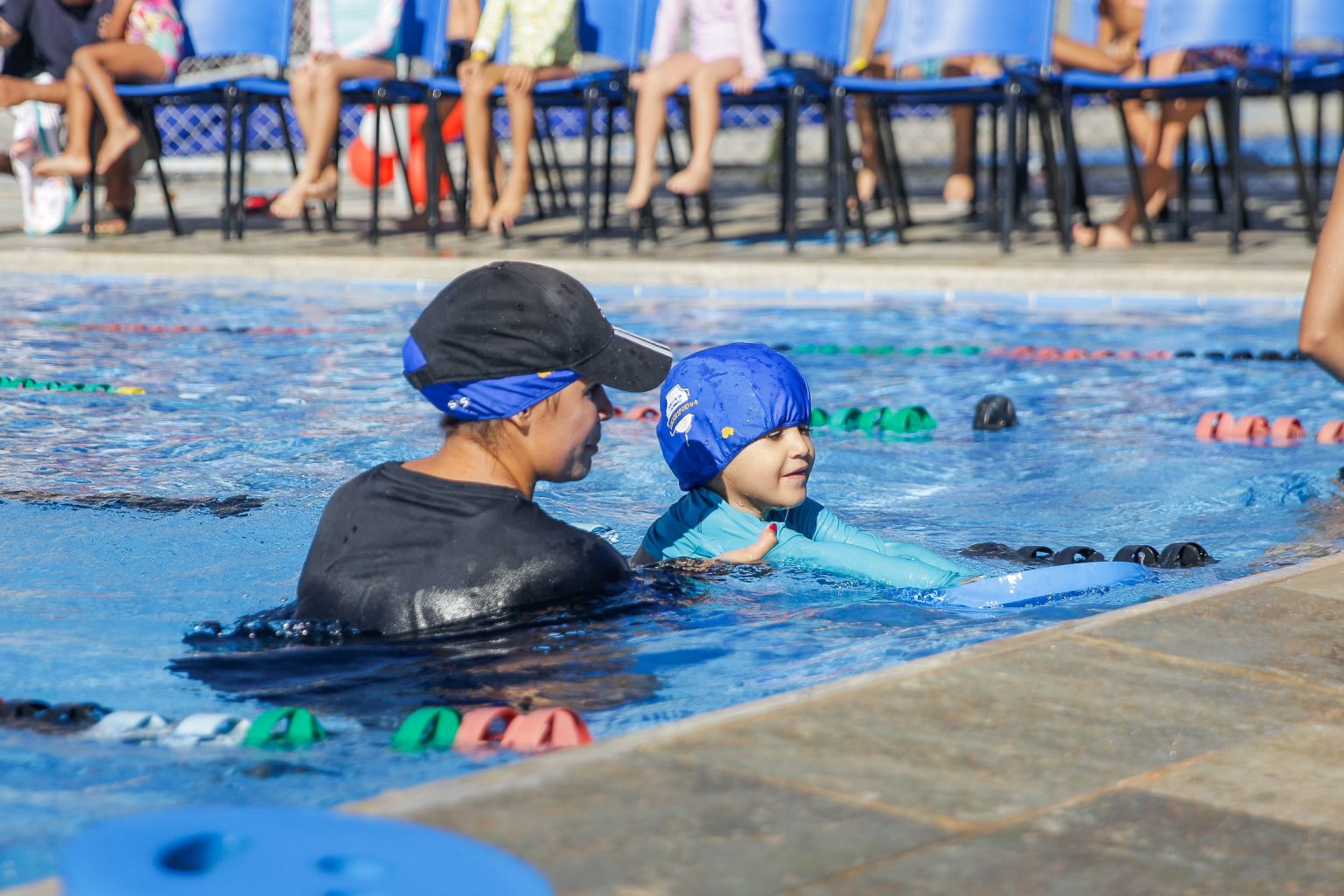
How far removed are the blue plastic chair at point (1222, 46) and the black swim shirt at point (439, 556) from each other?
6.62m

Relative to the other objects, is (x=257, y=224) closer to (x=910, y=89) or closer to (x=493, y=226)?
(x=493, y=226)

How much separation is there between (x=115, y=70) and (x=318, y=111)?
1.48 meters

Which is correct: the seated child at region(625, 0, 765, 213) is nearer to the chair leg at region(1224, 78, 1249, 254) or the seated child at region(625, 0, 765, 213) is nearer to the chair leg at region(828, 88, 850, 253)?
the chair leg at region(828, 88, 850, 253)

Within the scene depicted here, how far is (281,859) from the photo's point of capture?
5.76 ft

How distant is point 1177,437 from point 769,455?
301 cm

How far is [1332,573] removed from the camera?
3.45 meters

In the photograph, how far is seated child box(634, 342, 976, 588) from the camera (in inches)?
154

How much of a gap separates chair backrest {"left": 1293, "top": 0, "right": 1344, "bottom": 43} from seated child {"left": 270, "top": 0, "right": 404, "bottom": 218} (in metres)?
5.40

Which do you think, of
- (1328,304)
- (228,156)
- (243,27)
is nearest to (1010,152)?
(228,156)

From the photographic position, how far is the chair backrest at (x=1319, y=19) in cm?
916

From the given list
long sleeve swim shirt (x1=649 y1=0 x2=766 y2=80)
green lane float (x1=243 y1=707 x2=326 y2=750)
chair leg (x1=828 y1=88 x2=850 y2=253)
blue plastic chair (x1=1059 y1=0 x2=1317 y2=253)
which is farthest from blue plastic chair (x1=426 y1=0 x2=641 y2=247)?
green lane float (x1=243 y1=707 x2=326 y2=750)

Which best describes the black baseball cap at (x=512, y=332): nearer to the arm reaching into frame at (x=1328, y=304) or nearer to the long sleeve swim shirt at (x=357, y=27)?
the arm reaching into frame at (x=1328, y=304)

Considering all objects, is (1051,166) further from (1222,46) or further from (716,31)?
(716,31)

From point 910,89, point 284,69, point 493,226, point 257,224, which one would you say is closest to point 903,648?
point 910,89
